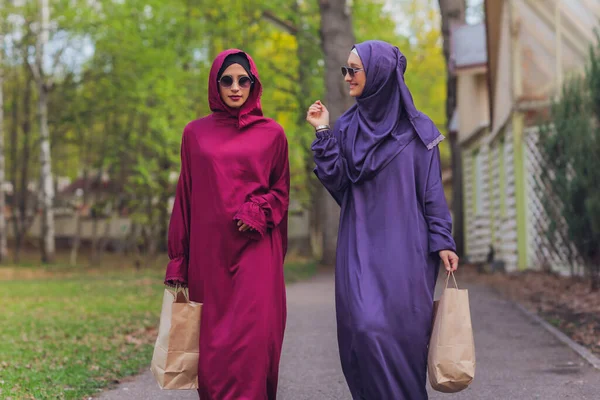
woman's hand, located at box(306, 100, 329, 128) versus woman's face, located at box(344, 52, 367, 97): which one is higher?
woman's face, located at box(344, 52, 367, 97)

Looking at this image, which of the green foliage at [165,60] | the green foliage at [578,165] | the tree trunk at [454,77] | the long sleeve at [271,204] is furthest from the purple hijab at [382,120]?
the tree trunk at [454,77]

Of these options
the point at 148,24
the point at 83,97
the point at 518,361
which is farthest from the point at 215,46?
the point at 518,361

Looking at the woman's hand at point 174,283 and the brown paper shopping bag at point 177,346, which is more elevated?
the woman's hand at point 174,283

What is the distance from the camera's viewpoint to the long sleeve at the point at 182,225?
4.82m

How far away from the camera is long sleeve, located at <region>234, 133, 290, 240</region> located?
4609 millimetres

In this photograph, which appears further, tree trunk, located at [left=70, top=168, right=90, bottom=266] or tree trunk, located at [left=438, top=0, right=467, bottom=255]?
tree trunk, located at [left=70, top=168, right=90, bottom=266]

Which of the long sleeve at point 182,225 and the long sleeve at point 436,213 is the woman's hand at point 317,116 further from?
the long sleeve at point 182,225

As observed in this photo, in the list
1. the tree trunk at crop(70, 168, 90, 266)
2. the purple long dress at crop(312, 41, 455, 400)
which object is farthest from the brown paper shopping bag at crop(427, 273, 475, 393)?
the tree trunk at crop(70, 168, 90, 266)

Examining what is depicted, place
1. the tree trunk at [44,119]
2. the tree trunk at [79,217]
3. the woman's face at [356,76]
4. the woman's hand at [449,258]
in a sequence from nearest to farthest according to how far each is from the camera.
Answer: the woman's hand at [449,258] < the woman's face at [356,76] < the tree trunk at [44,119] < the tree trunk at [79,217]

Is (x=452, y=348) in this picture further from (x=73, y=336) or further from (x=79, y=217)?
(x=79, y=217)

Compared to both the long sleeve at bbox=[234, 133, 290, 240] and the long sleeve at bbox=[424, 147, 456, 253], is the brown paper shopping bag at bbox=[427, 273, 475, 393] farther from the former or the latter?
the long sleeve at bbox=[234, 133, 290, 240]

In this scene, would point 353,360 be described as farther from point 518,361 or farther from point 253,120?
point 518,361

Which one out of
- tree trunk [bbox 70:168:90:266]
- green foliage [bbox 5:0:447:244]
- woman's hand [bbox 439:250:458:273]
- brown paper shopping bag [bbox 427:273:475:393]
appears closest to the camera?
brown paper shopping bag [bbox 427:273:475:393]

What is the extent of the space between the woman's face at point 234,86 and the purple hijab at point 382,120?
64 cm
